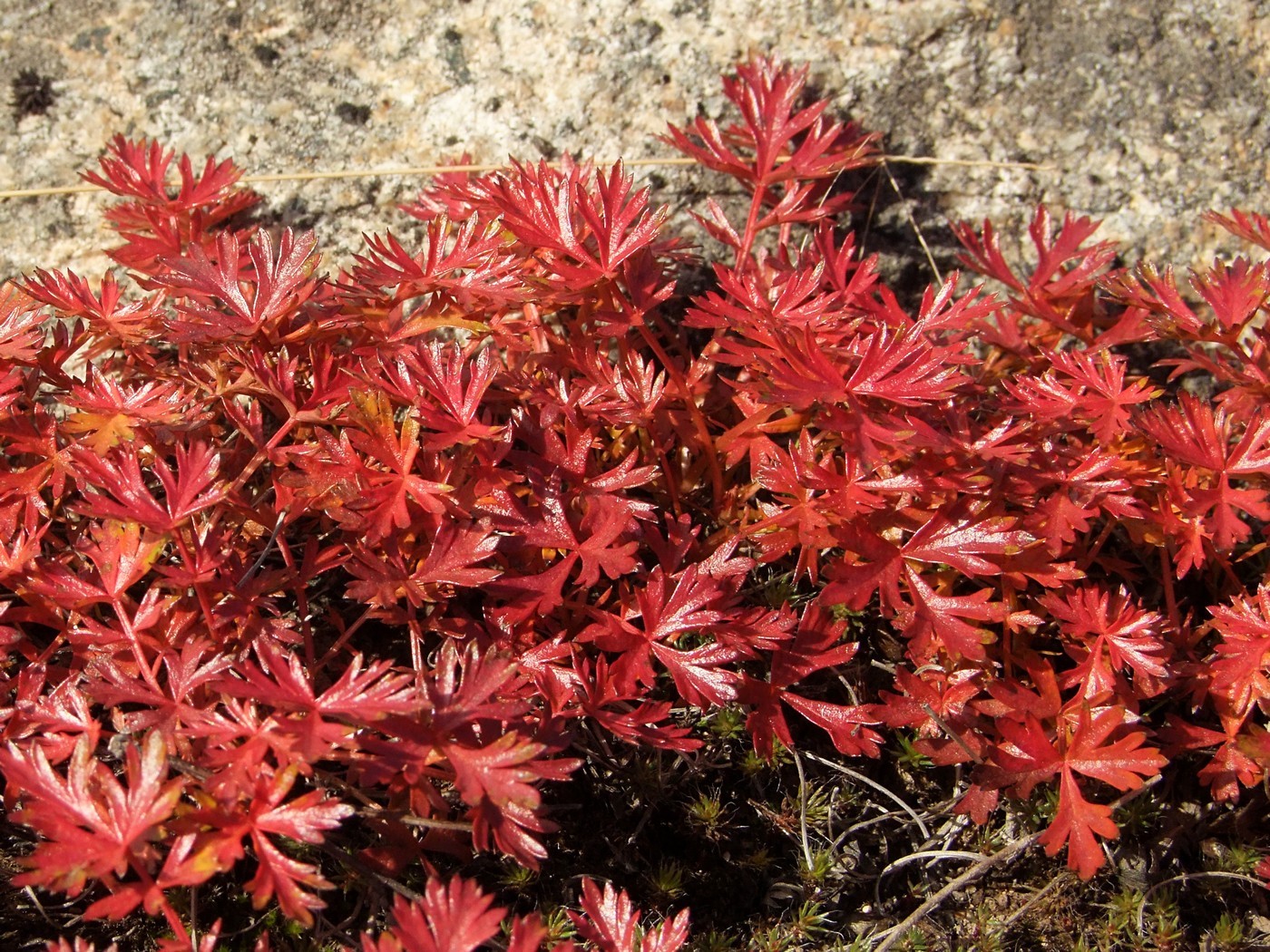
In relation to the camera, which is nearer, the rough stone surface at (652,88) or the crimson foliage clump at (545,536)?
Result: the crimson foliage clump at (545,536)

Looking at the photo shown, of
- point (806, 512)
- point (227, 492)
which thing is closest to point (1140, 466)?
point (806, 512)

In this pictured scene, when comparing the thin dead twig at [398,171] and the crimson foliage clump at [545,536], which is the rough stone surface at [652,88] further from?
the crimson foliage clump at [545,536]

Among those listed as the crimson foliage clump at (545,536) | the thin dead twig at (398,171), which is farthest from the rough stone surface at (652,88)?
the crimson foliage clump at (545,536)

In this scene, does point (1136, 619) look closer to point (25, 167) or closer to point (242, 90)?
point (242, 90)

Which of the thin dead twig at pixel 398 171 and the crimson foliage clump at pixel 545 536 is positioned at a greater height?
the thin dead twig at pixel 398 171

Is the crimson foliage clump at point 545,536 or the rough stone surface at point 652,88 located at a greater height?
the rough stone surface at point 652,88

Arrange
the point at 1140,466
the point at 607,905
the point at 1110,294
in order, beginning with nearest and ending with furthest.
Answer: the point at 607,905, the point at 1140,466, the point at 1110,294
